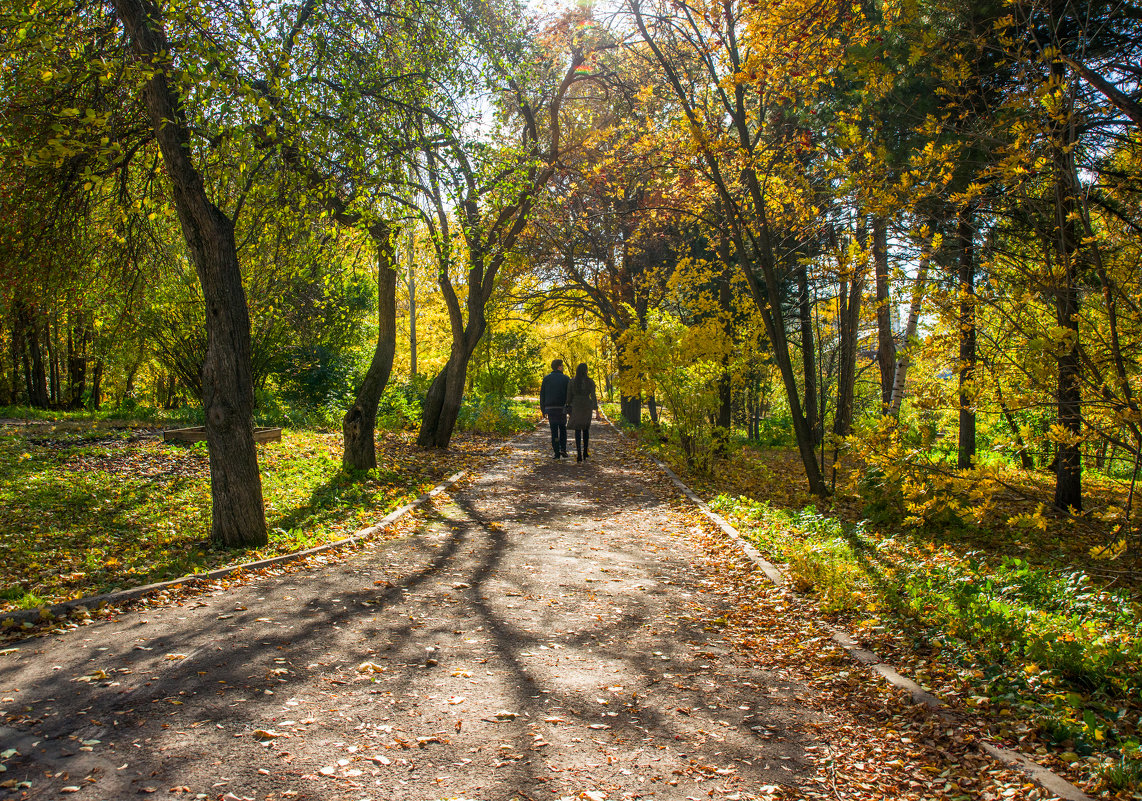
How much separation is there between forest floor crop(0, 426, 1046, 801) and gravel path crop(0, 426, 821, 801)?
0.01 metres

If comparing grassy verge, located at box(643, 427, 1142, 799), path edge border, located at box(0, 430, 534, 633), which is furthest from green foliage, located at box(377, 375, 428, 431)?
grassy verge, located at box(643, 427, 1142, 799)

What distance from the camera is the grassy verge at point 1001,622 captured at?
3.30 meters

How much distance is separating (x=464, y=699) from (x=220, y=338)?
427 cm

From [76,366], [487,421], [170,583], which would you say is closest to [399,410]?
[487,421]

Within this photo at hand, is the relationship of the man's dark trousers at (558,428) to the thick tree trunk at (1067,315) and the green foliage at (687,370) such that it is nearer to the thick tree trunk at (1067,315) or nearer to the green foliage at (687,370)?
the green foliage at (687,370)

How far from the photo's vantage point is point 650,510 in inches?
390

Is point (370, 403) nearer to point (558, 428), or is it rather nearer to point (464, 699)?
point (558, 428)

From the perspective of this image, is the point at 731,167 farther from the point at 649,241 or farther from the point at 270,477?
the point at 649,241

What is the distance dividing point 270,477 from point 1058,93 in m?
9.48

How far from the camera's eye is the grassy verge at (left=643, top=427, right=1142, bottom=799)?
10.8 ft

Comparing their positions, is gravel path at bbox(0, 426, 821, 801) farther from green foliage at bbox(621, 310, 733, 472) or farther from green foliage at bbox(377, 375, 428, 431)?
green foliage at bbox(377, 375, 428, 431)

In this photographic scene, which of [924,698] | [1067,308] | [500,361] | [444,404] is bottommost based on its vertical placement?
[924,698]

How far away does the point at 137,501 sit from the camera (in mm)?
7762

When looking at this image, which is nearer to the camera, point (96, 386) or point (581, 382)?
point (581, 382)
